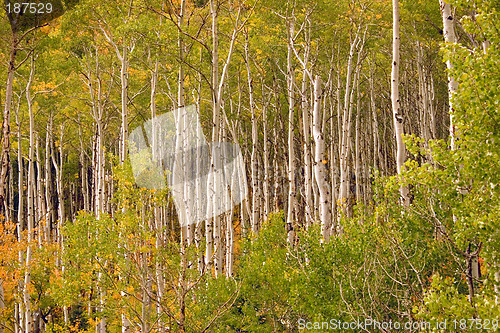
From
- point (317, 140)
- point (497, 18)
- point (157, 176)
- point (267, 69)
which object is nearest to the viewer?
point (497, 18)

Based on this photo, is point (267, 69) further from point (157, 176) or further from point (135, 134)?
point (157, 176)

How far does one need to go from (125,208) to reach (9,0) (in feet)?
22.9

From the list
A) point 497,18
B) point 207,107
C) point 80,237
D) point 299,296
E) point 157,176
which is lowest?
point 299,296

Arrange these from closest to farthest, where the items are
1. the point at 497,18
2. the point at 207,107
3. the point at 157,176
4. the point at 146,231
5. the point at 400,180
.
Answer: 1. the point at 497,18
2. the point at 400,180
3. the point at 146,231
4. the point at 157,176
5. the point at 207,107

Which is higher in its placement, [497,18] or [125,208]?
[497,18]

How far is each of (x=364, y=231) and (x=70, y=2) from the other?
10722mm

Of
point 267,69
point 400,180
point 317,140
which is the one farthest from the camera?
point 267,69

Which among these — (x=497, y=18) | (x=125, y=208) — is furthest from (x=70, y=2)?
(x=497, y=18)

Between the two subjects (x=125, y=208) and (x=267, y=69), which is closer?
(x=125, y=208)

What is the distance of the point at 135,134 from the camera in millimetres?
24078

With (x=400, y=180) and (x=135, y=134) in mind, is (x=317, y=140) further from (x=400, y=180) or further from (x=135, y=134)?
(x=135, y=134)

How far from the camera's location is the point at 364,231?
846cm

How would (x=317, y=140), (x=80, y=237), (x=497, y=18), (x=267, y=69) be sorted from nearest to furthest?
(x=497, y=18) < (x=317, y=140) < (x=80, y=237) < (x=267, y=69)

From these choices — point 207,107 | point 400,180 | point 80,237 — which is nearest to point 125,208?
point 80,237
